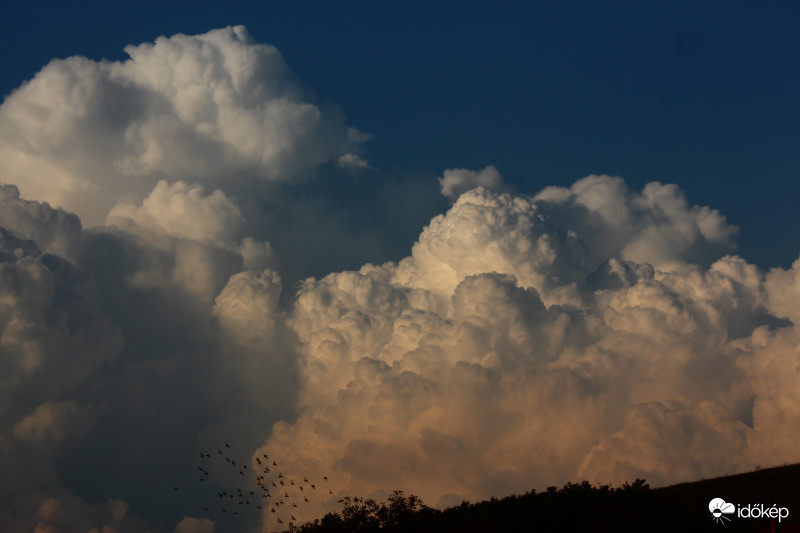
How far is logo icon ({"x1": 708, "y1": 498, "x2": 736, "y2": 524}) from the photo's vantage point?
69125mm

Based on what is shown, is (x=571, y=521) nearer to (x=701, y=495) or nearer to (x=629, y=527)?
(x=629, y=527)

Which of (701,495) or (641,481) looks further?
(701,495)

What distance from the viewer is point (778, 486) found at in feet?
263

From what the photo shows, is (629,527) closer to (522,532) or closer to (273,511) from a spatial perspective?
(522,532)

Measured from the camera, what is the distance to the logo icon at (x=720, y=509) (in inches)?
2721

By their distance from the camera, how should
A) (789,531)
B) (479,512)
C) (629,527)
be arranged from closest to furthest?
(789,531) < (629,527) < (479,512)

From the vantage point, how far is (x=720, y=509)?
71.4 metres

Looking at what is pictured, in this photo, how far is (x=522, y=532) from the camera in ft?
241

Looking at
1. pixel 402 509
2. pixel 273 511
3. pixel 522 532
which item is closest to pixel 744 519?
pixel 522 532

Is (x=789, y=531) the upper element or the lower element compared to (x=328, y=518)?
lower

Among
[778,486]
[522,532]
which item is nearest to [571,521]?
Result: [522,532]

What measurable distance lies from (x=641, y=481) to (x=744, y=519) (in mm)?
8485

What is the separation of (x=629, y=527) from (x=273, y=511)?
28.6 m

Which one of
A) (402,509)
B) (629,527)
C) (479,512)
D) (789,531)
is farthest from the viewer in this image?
(402,509)
